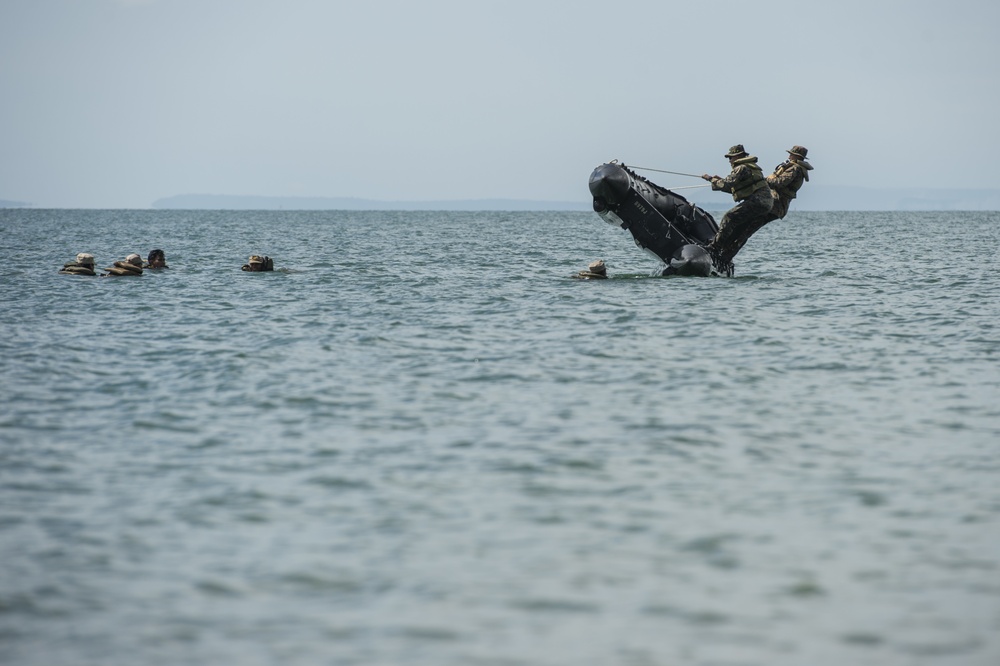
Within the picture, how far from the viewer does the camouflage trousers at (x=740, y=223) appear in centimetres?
2650

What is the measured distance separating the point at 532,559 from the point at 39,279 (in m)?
28.6

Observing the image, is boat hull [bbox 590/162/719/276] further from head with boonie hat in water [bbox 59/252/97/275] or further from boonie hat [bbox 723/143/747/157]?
head with boonie hat in water [bbox 59/252/97/275]

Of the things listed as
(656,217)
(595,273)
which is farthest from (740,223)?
(595,273)

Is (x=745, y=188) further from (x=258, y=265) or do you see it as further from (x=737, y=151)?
(x=258, y=265)

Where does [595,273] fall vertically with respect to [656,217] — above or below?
below

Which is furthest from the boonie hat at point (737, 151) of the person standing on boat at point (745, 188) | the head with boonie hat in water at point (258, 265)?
the head with boonie hat in water at point (258, 265)

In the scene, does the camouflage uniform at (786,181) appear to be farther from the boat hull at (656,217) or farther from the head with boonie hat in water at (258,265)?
the head with boonie hat in water at (258,265)

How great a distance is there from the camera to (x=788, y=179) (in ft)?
87.4

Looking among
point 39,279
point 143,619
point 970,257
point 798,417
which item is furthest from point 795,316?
point 970,257

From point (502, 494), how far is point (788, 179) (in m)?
19.4

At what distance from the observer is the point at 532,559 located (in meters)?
7.69

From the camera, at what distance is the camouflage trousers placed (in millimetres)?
26500

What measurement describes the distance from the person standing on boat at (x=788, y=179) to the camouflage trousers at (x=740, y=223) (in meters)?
0.23

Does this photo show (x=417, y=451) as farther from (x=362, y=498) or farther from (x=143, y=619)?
(x=143, y=619)
